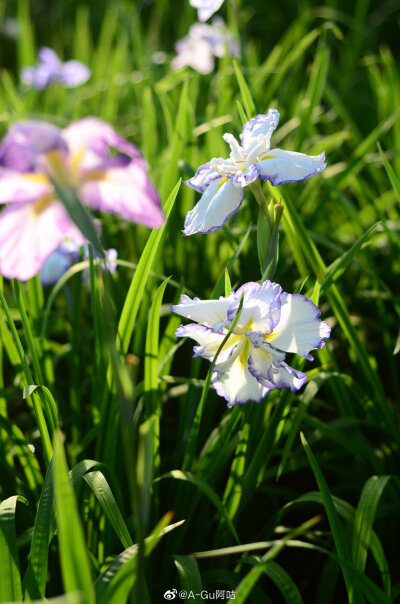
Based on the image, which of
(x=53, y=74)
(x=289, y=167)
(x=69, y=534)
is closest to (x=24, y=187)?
(x=69, y=534)

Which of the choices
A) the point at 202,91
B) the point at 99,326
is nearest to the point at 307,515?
the point at 99,326

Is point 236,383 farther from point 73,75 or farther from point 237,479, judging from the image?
point 73,75

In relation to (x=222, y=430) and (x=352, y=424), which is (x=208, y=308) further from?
(x=352, y=424)

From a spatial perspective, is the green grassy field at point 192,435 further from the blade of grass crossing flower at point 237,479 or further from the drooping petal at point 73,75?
the drooping petal at point 73,75

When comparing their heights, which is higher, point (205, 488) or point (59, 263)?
point (59, 263)


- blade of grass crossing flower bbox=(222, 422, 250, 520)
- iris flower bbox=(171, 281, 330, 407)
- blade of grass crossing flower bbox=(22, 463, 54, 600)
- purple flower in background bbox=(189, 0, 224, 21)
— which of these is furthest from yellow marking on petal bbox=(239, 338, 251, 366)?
purple flower in background bbox=(189, 0, 224, 21)

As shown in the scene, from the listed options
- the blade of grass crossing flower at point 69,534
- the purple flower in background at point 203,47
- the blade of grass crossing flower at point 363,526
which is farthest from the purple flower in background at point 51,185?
the purple flower in background at point 203,47
